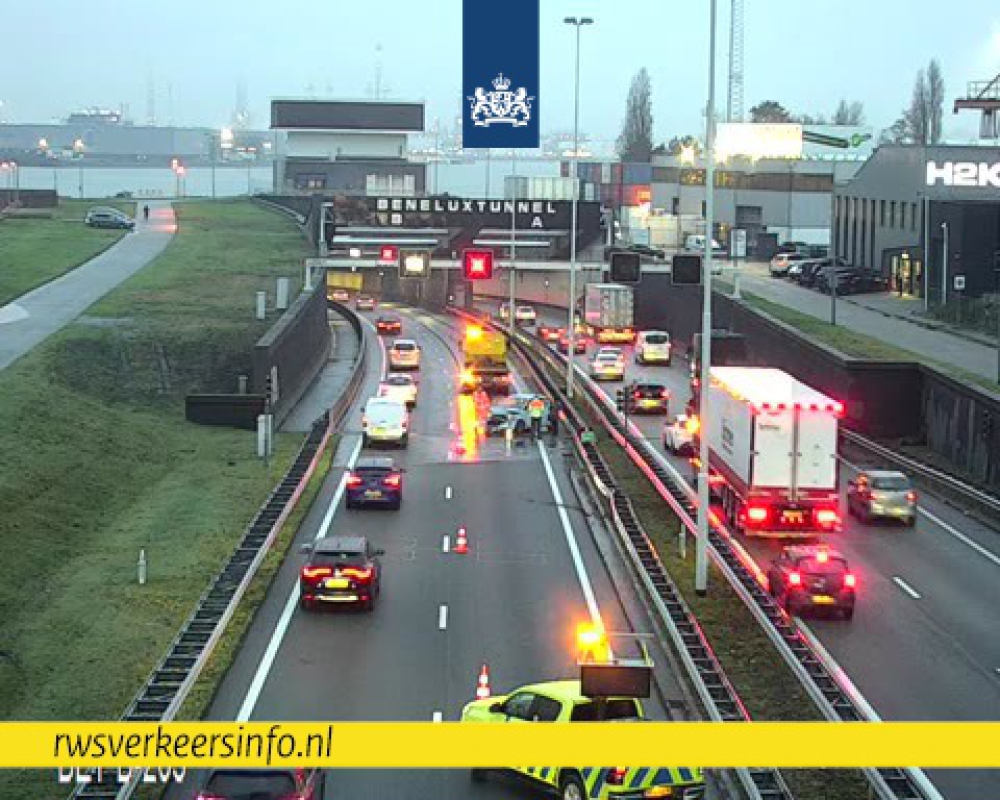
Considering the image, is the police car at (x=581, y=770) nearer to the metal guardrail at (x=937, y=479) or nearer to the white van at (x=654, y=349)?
the metal guardrail at (x=937, y=479)

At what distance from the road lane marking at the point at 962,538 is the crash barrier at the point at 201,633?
16.4m

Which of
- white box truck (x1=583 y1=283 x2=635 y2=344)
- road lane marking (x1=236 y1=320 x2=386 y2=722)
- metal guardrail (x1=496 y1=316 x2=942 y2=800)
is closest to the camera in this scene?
metal guardrail (x1=496 y1=316 x2=942 y2=800)

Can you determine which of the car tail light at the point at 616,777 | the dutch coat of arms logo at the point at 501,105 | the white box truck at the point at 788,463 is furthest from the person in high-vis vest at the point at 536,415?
the car tail light at the point at 616,777

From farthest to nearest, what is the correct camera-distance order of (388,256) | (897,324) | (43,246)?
(43,246), (388,256), (897,324)

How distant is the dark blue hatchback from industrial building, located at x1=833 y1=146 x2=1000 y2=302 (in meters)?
40.3

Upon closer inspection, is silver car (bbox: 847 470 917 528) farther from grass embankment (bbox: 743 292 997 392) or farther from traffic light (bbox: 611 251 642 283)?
traffic light (bbox: 611 251 642 283)

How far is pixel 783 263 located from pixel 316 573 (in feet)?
289

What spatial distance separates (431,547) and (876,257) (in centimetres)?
7181

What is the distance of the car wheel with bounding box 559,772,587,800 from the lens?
17825 mm

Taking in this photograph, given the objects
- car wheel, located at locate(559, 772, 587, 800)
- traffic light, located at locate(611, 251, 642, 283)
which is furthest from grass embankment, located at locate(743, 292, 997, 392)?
car wheel, located at locate(559, 772, 587, 800)

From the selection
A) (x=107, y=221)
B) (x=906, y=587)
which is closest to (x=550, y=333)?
(x=107, y=221)

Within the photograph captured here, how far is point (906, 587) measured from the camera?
33.9m

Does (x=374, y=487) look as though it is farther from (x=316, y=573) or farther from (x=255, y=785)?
(x=255, y=785)

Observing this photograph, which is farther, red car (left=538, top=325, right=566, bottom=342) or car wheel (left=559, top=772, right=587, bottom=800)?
red car (left=538, top=325, right=566, bottom=342)
